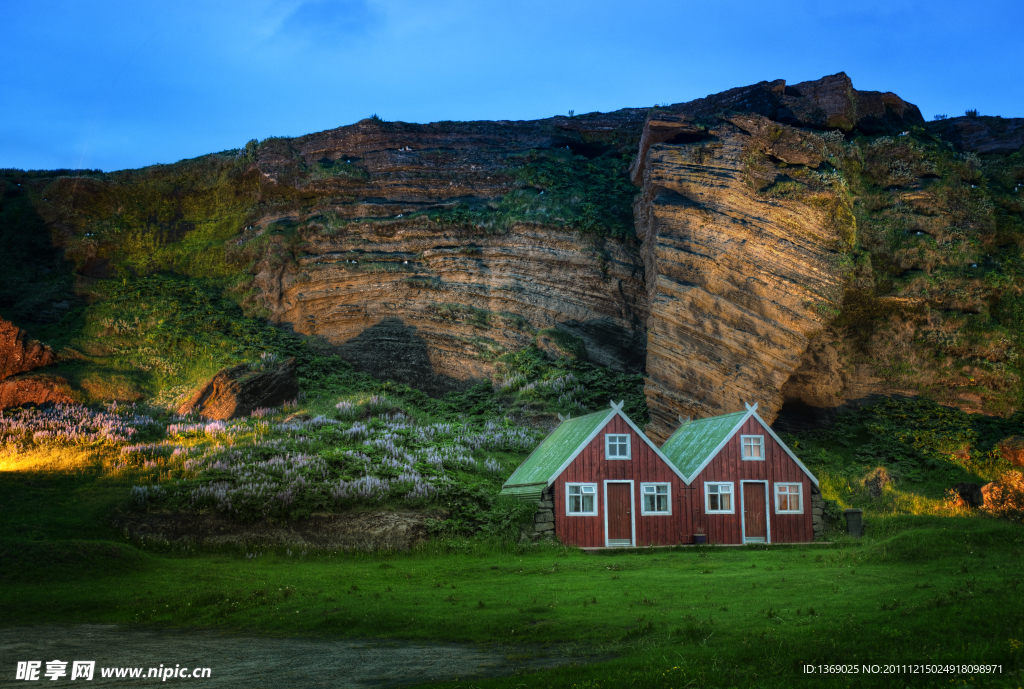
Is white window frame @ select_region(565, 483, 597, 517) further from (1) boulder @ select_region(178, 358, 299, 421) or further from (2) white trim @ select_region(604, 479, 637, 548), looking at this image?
(1) boulder @ select_region(178, 358, 299, 421)

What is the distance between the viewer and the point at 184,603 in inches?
714

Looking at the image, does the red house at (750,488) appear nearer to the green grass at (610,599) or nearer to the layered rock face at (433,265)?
the green grass at (610,599)

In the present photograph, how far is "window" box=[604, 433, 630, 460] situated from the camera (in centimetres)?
3008

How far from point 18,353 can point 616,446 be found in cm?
3376

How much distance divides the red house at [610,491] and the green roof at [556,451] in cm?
6

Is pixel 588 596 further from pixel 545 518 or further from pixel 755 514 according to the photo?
pixel 755 514

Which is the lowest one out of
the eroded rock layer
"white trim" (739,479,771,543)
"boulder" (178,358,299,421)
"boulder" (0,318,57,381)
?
"white trim" (739,479,771,543)

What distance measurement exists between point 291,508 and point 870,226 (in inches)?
1405

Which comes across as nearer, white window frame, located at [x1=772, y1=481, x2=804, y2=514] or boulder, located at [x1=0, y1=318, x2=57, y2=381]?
white window frame, located at [x1=772, y1=481, x2=804, y2=514]

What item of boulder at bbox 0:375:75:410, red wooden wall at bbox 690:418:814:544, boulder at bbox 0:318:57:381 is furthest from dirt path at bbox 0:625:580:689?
boulder at bbox 0:318:57:381

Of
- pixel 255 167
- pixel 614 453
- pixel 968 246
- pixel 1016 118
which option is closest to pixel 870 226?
pixel 968 246

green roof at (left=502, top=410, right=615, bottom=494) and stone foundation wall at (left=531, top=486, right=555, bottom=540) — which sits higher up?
green roof at (left=502, top=410, right=615, bottom=494)

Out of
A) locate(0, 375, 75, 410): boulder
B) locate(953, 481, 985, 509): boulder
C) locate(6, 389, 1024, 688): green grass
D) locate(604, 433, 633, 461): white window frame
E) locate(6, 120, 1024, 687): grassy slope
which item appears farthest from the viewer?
locate(0, 375, 75, 410): boulder

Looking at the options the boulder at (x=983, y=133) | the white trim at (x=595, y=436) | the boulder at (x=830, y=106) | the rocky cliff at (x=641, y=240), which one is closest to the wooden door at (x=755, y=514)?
the white trim at (x=595, y=436)
